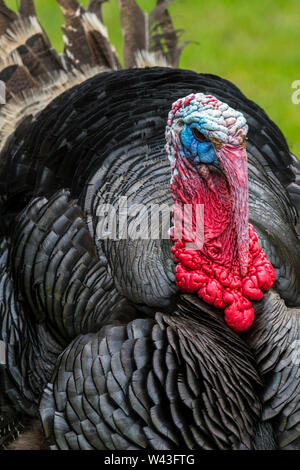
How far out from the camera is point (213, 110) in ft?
7.74

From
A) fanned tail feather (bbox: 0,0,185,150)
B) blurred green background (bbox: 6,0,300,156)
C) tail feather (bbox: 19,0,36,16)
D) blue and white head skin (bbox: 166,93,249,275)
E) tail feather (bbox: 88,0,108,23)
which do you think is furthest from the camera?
blurred green background (bbox: 6,0,300,156)

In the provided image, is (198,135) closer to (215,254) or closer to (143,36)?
(215,254)

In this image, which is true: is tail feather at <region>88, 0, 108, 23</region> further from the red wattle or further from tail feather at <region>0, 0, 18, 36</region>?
the red wattle

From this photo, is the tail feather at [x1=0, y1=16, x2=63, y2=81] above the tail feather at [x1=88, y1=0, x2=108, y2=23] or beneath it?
beneath

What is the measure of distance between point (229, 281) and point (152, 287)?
8.9 inches

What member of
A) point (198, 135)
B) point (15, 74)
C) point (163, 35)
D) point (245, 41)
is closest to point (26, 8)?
point (15, 74)

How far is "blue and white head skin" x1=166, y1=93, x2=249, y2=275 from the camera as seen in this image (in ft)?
7.72

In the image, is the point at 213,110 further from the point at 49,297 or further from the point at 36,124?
the point at 36,124

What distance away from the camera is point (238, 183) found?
7.84 feet

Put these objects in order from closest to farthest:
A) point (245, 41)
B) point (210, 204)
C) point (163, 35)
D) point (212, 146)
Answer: point (212, 146)
point (210, 204)
point (163, 35)
point (245, 41)

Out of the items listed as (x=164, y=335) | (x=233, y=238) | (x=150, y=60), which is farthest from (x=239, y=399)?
(x=150, y=60)

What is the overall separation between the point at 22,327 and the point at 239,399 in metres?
0.84

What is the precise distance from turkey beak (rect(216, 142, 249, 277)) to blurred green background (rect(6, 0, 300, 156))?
2844 millimetres

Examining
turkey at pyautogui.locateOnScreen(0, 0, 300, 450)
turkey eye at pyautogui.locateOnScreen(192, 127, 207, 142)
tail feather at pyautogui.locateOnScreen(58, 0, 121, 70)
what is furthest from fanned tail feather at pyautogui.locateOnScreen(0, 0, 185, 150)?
turkey eye at pyautogui.locateOnScreen(192, 127, 207, 142)
